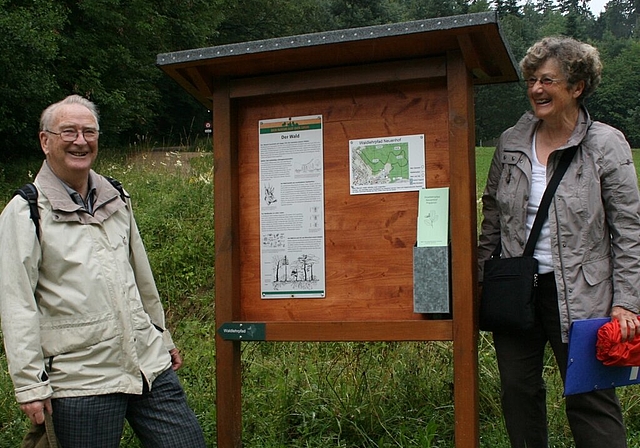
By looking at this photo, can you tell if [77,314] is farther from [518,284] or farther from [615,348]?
[615,348]

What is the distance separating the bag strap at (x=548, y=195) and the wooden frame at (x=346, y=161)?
265 millimetres

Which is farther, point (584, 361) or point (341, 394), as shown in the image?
point (341, 394)

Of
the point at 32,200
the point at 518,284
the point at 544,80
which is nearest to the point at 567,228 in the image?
the point at 518,284

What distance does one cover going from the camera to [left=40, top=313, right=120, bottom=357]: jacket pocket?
3188 mm

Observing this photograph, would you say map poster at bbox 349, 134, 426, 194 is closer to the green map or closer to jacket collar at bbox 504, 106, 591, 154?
the green map

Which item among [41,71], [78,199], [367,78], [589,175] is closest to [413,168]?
[367,78]

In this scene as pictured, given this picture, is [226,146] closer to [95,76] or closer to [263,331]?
[263,331]

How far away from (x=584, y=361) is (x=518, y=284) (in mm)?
424

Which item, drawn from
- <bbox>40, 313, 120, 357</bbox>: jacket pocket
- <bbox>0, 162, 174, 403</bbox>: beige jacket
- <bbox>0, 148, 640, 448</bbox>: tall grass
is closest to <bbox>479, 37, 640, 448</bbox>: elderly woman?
<bbox>0, 148, 640, 448</bbox>: tall grass

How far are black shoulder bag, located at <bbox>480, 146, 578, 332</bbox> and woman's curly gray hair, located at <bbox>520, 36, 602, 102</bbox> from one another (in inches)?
12.9

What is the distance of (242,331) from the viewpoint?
3.81 meters

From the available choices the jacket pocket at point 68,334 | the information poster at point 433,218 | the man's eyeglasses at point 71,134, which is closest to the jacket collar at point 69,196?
the man's eyeglasses at point 71,134

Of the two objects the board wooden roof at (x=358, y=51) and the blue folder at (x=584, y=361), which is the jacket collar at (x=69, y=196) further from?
the blue folder at (x=584, y=361)

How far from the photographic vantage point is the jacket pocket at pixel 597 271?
329cm
